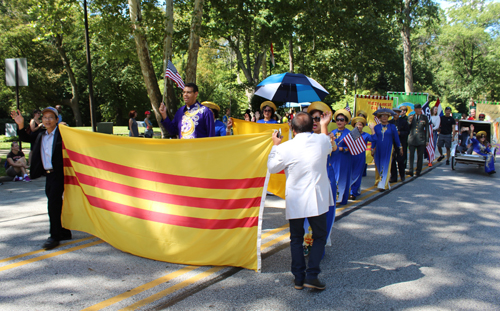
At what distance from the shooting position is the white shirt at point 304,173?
3.67 meters

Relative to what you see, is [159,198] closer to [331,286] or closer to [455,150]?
[331,286]

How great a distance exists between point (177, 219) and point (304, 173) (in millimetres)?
1671

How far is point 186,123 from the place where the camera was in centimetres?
570

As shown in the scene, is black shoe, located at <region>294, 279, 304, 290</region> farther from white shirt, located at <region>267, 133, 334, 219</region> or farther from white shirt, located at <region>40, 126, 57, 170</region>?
white shirt, located at <region>40, 126, 57, 170</region>

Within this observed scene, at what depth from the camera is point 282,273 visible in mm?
4199

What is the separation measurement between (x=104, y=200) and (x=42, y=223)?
2.05 m

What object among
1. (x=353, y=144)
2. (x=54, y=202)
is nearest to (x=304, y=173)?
(x=353, y=144)

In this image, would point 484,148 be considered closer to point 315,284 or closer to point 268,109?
point 268,109

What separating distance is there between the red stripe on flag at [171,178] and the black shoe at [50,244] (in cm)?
110

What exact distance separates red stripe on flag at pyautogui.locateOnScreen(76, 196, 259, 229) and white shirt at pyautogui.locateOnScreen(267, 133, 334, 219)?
65 cm

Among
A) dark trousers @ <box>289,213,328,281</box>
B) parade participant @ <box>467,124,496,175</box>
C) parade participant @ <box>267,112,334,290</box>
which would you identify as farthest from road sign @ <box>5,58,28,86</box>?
parade participant @ <box>467,124,496,175</box>

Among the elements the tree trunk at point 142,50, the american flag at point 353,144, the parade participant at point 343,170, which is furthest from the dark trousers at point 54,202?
the tree trunk at point 142,50

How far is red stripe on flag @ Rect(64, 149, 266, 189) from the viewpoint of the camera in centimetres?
421

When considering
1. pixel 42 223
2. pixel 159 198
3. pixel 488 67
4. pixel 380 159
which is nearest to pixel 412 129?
pixel 380 159
